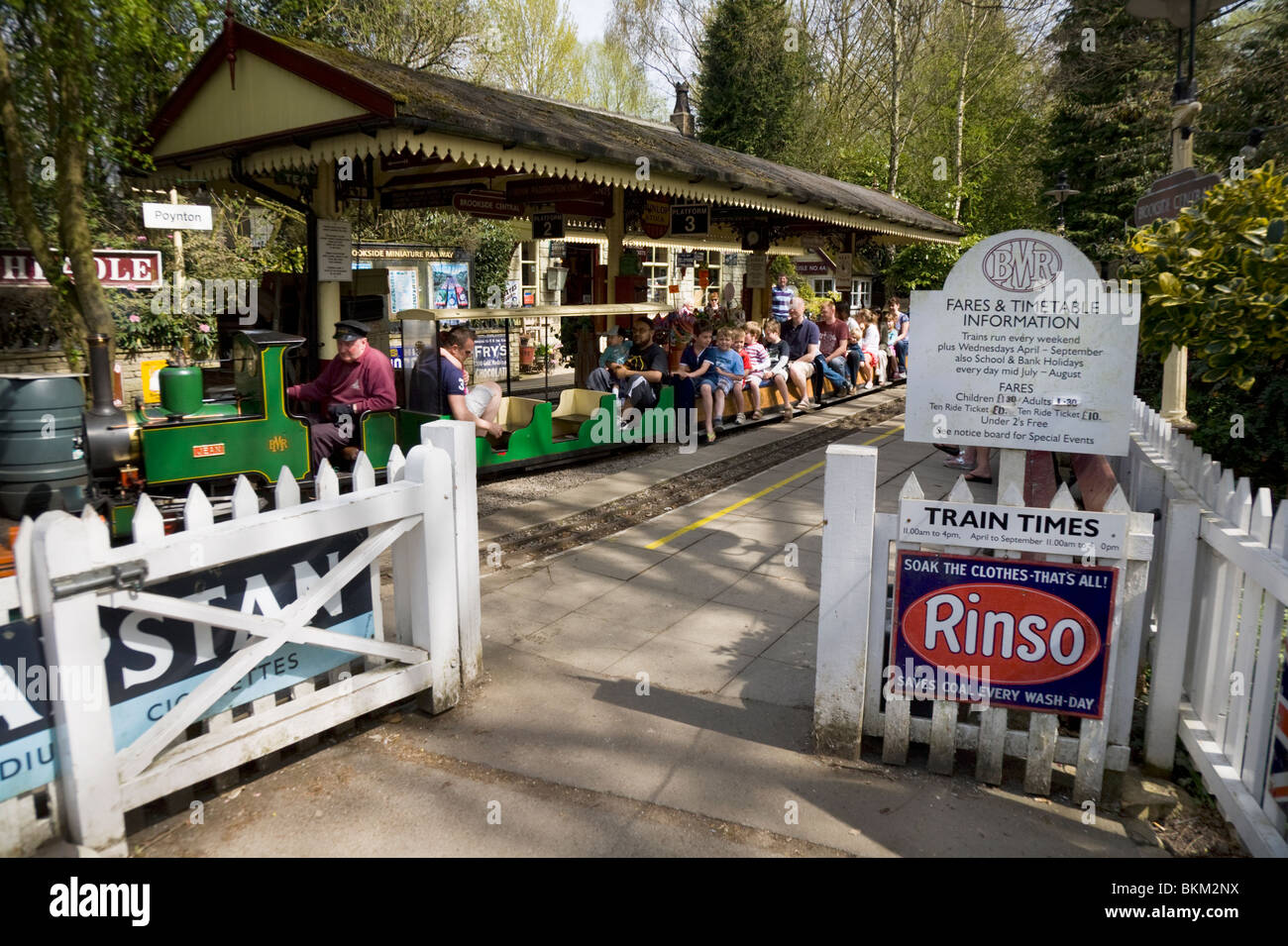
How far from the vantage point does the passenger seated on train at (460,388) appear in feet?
26.6

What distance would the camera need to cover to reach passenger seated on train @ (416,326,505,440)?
A: 810 cm

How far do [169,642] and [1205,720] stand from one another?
4.00 meters

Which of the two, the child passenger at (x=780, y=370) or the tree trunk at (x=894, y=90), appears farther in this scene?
the tree trunk at (x=894, y=90)


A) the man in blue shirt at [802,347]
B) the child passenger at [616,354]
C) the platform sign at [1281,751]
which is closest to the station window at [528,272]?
the man in blue shirt at [802,347]

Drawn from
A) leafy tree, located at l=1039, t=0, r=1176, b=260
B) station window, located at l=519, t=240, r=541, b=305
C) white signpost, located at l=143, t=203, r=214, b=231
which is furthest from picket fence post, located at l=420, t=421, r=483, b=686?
station window, located at l=519, t=240, r=541, b=305

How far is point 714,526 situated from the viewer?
7.12m

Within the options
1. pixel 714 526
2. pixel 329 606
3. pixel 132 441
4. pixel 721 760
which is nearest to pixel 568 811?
pixel 721 760

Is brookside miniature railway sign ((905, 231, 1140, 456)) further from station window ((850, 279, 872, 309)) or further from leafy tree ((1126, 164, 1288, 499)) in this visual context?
station window ((850, 279, 872, 309))

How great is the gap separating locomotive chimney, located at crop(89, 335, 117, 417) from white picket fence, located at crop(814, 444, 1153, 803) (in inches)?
210

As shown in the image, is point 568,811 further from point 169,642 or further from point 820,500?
point 820,500

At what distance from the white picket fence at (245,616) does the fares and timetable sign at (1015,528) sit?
79.9 inches

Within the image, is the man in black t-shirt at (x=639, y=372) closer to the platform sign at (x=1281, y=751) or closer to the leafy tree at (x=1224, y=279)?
the leafy tree at (x=1224, y=279)

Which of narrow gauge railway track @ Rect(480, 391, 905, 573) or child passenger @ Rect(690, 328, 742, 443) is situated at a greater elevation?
child passenger @ Rect(690, 328, 742, 443)

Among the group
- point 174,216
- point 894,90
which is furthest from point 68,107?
point 894,90
